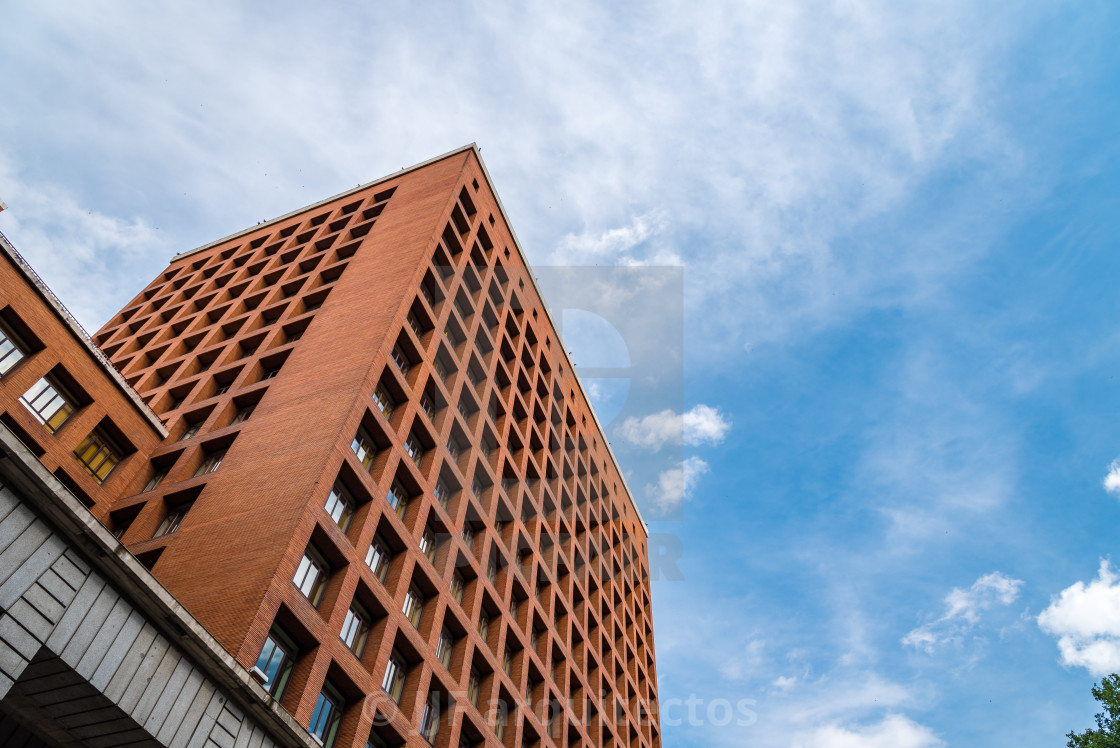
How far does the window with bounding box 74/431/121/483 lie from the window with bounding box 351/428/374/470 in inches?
382

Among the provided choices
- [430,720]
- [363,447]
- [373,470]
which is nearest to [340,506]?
[373,470]

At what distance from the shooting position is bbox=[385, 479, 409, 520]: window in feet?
96.7

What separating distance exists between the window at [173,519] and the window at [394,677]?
Result: 28.5 ft

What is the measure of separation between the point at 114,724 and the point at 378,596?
1006 centimetres

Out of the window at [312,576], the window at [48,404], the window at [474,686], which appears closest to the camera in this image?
the window at [312,576]

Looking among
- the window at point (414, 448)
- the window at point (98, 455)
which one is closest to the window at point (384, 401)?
the window at point (414, 448)

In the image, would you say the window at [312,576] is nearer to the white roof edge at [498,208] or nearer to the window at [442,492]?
the window at [442,492]

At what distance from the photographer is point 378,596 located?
1006 inches

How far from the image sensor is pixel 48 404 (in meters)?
27.2

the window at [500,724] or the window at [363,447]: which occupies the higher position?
the window at [363,447]

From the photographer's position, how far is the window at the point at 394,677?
25547 mm

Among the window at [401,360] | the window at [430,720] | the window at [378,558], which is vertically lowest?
the window at [430,720]

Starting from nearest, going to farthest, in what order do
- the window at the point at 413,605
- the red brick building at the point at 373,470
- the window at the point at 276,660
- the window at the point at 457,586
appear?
the window at the point at 276,660 → the red brick building at the point at 373,470 → the window at the point at 413,605 → the window at the point at 457,586

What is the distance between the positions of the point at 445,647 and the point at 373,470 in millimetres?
7874
